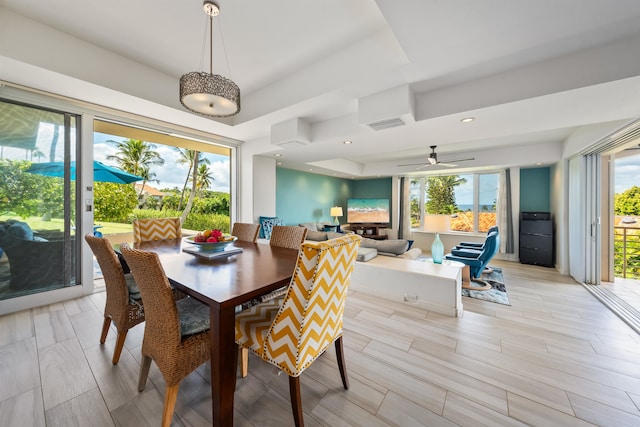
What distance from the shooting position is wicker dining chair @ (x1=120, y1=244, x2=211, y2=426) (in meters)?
1.10

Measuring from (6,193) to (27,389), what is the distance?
2.18 m

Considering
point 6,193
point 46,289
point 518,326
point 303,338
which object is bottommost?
point 518,326

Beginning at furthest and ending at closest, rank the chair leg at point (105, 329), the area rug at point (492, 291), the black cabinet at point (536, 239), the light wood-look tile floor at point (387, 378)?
1. the black cabinet at point (536, 239)
2. the area rug at point (492, 291)
3. the chair leg at point (105, 329)
4. the light wood-look tile floor at point (387, 378)

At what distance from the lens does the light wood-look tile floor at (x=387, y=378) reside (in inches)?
50.8

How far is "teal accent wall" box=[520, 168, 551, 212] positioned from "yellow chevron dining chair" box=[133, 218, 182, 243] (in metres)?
7.07

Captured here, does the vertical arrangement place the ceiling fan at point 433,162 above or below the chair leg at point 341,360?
above

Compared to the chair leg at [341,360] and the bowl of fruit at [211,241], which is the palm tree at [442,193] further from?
the bowl of fruit at [211,241]

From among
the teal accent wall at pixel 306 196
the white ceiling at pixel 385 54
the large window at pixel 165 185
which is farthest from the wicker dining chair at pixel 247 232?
the teal accent wall at pixel 306 196

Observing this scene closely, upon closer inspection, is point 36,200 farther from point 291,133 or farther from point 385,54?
point 385,54

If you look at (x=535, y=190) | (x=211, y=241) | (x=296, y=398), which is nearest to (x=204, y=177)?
(x=211, y=241)

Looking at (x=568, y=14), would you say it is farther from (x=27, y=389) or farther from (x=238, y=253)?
(x=27, y=389)

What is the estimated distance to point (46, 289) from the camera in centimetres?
260

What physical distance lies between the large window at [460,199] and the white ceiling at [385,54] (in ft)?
10.6

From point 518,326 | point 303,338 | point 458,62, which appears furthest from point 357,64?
point 518,326
